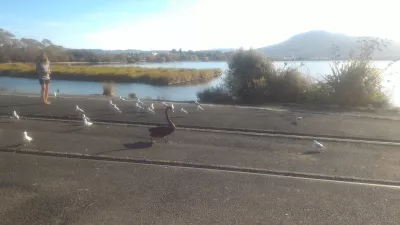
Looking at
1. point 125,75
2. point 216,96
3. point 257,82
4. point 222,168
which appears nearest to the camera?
point 222,168

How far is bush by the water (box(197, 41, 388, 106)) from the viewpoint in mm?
20625

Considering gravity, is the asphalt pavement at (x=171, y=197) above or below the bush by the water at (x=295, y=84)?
below

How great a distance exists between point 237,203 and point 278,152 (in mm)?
3502

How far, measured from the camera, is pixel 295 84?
23.4 meters

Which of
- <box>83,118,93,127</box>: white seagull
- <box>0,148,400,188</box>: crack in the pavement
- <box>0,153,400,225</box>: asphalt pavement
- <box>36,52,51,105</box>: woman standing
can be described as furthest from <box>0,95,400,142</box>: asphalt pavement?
<box>0,153,400,225</box>: asphalt pavement

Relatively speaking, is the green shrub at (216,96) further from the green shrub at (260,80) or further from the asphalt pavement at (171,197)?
the asphalt pavement at (171,197)

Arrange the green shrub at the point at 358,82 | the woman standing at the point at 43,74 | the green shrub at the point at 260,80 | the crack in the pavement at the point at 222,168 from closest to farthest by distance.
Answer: the crack in the pavement at the point at 222,168
the woman standing at the point at 43,74
the green shrub at the point at 358,82
the green shrub at the point at 260,80

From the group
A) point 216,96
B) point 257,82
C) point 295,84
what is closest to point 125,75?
point 216,96

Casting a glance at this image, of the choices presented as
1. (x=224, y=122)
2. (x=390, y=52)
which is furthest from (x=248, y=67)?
(x=224, y=122)

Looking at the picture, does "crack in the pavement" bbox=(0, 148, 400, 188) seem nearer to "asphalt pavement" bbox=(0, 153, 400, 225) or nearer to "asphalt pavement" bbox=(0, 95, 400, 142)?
"asphalt pavement" bbox=(0, 153, 400, 225)

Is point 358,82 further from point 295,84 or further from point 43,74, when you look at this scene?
point 43,74

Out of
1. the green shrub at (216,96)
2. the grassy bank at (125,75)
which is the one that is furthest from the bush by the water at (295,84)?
the grassy bank at (125,75)

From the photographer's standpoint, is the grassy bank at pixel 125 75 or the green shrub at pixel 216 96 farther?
the grassy bank at pixel 125 75

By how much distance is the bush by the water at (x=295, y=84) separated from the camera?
20625mm
